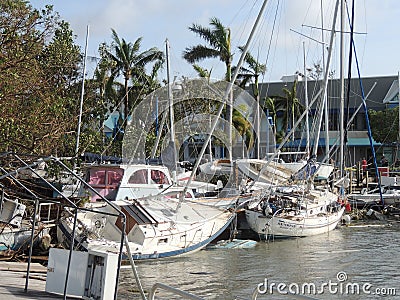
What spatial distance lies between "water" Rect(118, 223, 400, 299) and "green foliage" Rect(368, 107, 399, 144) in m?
34.2

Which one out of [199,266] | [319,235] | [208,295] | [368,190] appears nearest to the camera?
[208,295]

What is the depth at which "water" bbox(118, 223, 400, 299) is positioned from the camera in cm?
1864

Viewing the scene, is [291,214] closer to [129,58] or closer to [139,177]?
[139,177]

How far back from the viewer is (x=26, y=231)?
20.4 m

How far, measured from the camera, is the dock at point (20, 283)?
11758mm

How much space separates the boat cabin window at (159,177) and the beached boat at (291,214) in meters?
4.34

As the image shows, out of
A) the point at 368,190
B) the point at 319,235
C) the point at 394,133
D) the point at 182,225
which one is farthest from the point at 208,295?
the point at 394,133

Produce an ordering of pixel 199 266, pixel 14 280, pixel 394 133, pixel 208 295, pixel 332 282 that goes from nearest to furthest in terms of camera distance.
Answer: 1. pixel 14 280
2. pixel 208 295
3. pixel 332 282
4. pixel 199 266
5. pixel 394 133

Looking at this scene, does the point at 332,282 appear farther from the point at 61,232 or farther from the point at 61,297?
the point at 61,297

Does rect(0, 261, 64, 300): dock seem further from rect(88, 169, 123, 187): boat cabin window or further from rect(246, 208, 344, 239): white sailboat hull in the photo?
rect(246, 208, 344, 239): white sailboat hull

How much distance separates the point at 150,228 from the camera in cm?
2211

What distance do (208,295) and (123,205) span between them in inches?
238
